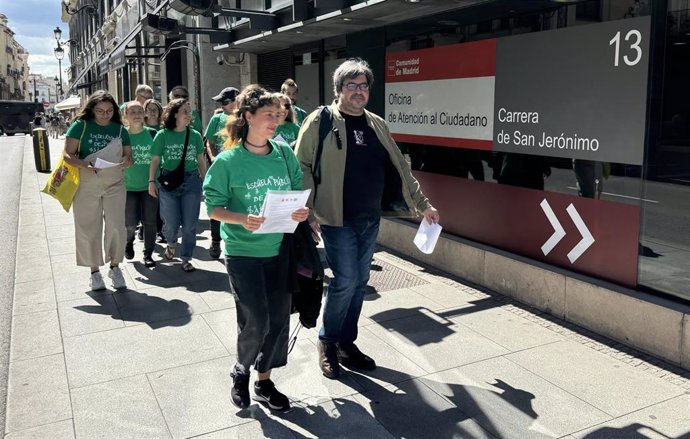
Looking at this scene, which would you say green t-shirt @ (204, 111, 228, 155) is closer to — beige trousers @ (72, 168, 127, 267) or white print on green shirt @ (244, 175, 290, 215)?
beige trousers @ (72, 168, 127, 267)

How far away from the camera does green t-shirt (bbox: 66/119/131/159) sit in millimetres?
5562

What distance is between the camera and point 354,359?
4086mm

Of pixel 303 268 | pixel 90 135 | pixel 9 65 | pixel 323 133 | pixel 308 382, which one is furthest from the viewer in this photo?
pixel 9 65

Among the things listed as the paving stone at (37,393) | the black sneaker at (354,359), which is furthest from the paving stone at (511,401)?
the paving stone at (37,393)

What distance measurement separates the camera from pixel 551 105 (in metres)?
5.09

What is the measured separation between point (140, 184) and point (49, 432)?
386 cm

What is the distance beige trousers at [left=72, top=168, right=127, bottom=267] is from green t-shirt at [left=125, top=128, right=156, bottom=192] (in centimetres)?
82

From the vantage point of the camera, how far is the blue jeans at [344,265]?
3830 millimetres

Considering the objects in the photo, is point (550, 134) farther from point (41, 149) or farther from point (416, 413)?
point (41, 149)

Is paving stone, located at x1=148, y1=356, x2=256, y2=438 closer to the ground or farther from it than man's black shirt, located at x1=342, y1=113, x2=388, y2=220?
closer to the ground

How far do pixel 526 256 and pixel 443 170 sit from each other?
1495 mm

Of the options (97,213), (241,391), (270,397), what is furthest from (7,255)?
(270,397)

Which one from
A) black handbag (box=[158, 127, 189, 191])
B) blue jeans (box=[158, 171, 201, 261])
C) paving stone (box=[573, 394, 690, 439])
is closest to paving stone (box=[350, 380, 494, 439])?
paving stone (box=[573, 394, 690, 439])

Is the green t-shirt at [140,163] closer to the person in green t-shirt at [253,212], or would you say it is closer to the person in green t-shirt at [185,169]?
the person in green t-shirt at [185,169]
